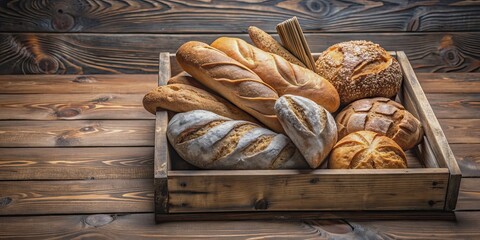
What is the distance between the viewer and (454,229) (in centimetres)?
175

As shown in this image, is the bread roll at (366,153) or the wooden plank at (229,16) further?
the wooden plank at (229,16)

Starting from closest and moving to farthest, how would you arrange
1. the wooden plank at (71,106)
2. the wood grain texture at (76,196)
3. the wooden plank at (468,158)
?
the wood grain texture at (76,196) < the wooden plank at (468,158) < the wooden plank at (71,106)

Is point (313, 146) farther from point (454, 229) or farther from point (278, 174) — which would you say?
point (454, 229)

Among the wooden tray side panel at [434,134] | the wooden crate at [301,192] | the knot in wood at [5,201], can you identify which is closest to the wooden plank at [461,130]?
the wooden tray side panel at [434,134]

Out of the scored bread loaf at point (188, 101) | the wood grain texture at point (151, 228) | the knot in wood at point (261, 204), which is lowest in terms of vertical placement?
the wood grain texture at point (151, 228)

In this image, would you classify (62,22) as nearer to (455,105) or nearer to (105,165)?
(105,165)

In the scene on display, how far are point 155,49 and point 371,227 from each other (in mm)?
1262

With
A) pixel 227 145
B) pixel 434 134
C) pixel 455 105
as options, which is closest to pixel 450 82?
pixel 455 105

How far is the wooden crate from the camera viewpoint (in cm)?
171

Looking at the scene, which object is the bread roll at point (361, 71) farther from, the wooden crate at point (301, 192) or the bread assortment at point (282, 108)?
the wooden crate at point (301, 192)

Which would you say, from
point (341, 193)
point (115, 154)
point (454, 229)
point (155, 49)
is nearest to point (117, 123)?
point (115, 154)

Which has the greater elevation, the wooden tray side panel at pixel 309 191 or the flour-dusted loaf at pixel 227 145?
the flour-dusted loaf at pixel 227 145

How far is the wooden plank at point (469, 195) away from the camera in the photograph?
73.0 inches

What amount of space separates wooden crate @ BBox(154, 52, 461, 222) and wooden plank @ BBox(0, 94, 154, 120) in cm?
56
